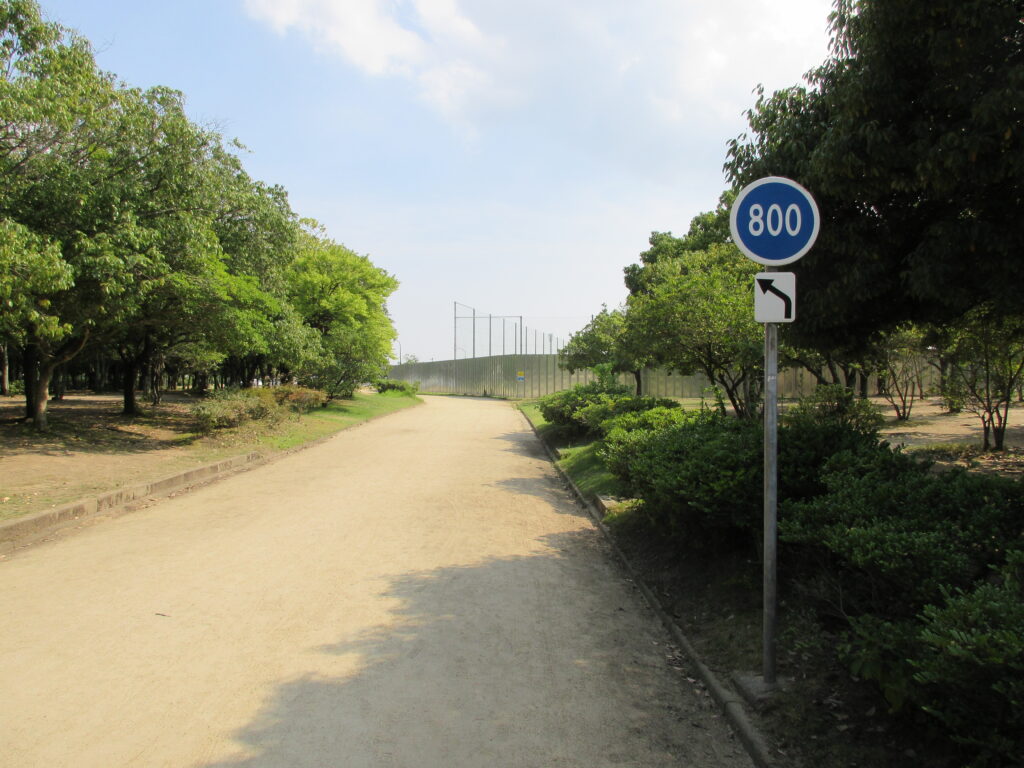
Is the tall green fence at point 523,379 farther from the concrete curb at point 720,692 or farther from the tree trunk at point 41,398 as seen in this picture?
the concrete curb at point 720,692

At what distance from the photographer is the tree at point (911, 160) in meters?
4.12

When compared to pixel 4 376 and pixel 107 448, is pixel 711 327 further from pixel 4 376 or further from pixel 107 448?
pixel 4 376

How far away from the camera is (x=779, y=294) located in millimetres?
3760

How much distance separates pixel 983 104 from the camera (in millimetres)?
3895

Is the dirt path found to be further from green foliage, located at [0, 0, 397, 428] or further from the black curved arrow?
green foliage, located at [0, 0, 397, 428]

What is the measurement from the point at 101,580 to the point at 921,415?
73.2 ft

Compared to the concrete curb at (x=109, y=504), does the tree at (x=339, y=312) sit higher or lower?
higher

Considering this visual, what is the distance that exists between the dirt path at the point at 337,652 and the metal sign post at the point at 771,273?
755 mm

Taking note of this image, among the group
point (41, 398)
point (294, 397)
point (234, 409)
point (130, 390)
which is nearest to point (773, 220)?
point (234, 409)

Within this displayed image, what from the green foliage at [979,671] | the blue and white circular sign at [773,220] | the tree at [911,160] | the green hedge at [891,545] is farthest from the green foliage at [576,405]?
the green foliage at [979,671]

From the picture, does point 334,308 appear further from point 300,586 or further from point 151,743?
point 151,743

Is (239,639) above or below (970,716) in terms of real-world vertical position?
below

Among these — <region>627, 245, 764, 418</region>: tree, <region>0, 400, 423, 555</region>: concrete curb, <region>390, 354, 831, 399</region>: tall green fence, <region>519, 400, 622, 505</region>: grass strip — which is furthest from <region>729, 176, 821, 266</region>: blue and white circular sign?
<region>390, 354, 831, 399</region>: tall green fence

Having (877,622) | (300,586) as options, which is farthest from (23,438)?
(877,622)
